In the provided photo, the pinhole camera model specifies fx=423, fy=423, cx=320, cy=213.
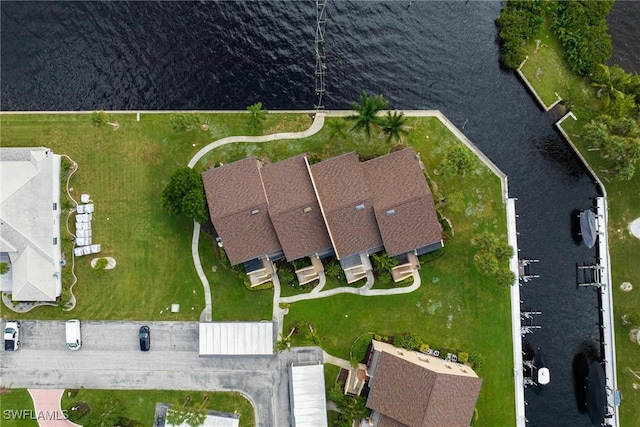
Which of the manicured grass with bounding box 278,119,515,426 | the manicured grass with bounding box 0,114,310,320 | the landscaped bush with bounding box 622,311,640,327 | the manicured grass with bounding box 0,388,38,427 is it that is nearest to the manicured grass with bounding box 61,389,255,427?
the manicured grass with bounding box 0,388,38,427

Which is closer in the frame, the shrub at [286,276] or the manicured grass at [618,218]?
the shrub at [286,276]

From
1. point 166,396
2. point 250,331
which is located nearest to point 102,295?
point 166,396

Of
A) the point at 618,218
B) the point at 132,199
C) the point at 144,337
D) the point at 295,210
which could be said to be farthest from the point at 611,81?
the point at 144,337

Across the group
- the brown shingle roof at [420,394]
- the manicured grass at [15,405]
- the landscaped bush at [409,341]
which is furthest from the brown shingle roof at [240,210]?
the manicured grass at [15,405]

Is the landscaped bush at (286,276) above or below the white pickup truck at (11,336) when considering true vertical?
above

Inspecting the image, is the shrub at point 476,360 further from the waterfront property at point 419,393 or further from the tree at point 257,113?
the tree at point 257,113

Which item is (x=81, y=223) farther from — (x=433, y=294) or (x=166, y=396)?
(x=433, y=294)
